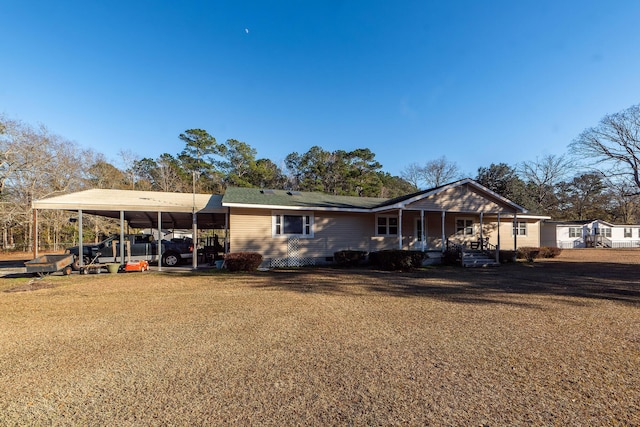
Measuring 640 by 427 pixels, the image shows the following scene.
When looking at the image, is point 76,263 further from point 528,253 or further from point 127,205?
point 528,253

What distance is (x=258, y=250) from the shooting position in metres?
14.3

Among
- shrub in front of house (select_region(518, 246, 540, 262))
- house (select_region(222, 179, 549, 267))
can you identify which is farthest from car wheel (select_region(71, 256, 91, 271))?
shrub in front of house (select_region(518, 246, 540, 262))

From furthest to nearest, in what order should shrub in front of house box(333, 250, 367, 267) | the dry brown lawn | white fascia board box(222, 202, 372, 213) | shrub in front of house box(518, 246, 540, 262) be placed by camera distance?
shrub in front of house box(518, 246, 540, 262)
shrub in front of house box(333, 250, 367, 267)
white fascia board box(222, 202, 372, 213)
the dry brown lawn

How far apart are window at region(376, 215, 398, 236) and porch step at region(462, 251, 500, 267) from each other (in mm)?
3700

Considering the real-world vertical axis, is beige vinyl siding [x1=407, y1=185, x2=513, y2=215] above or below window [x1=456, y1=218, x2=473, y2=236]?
above

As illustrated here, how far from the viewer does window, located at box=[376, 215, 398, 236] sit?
16688 mm

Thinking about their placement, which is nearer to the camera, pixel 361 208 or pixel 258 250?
pixel 258 250

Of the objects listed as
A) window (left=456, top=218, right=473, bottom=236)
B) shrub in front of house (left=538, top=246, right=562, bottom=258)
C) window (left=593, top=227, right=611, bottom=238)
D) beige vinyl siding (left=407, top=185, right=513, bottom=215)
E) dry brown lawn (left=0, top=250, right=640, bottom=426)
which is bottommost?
shrub in front of house (left=538, top=246, right=562, bottom=258)

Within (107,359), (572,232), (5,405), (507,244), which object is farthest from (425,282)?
(572,232)

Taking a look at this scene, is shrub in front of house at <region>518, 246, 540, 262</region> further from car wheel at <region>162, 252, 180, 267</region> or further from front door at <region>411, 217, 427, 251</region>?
car wheel at <region>162, 252, 180, 267</region>

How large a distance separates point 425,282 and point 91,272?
13.2 metres

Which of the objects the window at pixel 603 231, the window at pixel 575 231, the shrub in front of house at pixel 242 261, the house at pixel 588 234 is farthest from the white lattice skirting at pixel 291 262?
the window at pixel 603 231

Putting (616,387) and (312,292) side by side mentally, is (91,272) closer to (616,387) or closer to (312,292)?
(312,292)

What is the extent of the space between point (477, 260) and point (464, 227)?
3.74 metres
